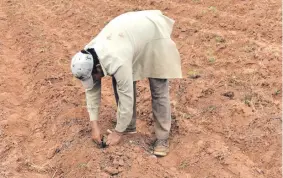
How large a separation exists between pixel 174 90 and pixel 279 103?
132 centimetres

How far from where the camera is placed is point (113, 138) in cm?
426

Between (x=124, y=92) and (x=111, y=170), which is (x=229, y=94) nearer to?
(x=111, y=170)

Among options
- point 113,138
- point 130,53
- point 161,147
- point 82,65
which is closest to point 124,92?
point 130,53

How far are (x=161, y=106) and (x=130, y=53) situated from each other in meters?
0.93

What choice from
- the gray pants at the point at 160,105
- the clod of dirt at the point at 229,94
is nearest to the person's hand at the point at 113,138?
the gray pants at the point at 160,105

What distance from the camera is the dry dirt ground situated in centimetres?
435

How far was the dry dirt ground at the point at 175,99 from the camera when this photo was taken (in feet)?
14.3

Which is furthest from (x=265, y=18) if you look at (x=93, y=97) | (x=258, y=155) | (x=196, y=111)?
(x=93, y=97)

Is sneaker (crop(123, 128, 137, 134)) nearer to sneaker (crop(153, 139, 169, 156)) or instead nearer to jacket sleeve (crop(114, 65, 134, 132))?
sneaker (crop(153, 139, 169, 156))

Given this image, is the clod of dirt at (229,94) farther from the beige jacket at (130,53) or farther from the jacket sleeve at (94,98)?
the jacket sleeve at (94,98)

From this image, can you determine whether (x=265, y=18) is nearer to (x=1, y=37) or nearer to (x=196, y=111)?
(x=196, y=111)

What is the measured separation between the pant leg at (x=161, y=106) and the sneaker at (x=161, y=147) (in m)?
0.05

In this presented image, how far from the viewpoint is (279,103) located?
17.1ft

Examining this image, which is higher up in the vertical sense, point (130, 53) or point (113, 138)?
point (130, 53)
